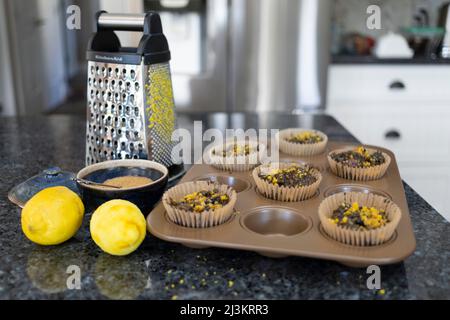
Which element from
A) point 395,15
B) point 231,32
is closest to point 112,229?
point 231,32

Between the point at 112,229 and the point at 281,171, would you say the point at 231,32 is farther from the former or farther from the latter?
the point at 112,229

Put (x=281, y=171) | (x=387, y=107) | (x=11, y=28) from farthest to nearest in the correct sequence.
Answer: (x=11, y=28)
(x=387, y=107)
(x=281, y=171)

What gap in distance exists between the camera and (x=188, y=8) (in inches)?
98.9

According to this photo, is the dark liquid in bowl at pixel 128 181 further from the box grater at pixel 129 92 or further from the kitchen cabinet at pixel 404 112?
the kitchen cabinet at pixel 404 112

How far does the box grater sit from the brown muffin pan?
0.43 ft

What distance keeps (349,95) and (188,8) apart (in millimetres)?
977

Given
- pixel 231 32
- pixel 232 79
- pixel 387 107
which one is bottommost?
pixel 387 107

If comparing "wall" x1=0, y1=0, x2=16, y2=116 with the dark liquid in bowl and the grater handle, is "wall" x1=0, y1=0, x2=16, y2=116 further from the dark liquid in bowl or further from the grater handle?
the dark liquid in bowl

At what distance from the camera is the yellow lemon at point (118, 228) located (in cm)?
77

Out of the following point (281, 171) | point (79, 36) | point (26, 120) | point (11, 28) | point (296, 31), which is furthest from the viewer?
point (79, 36)

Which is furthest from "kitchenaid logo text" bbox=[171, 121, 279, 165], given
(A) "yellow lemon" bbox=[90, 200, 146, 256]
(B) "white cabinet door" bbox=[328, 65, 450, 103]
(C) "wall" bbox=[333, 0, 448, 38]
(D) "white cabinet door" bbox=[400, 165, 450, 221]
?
(C) "wall" bbox=[333, 0, 448, 38]

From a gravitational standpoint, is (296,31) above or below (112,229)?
above

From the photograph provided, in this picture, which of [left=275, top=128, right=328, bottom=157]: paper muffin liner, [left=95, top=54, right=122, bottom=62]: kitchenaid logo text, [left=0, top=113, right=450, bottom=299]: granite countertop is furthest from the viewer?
[left=275, top=128, right=328, bottom=157]: paper muffin liner

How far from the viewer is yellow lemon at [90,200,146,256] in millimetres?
769
